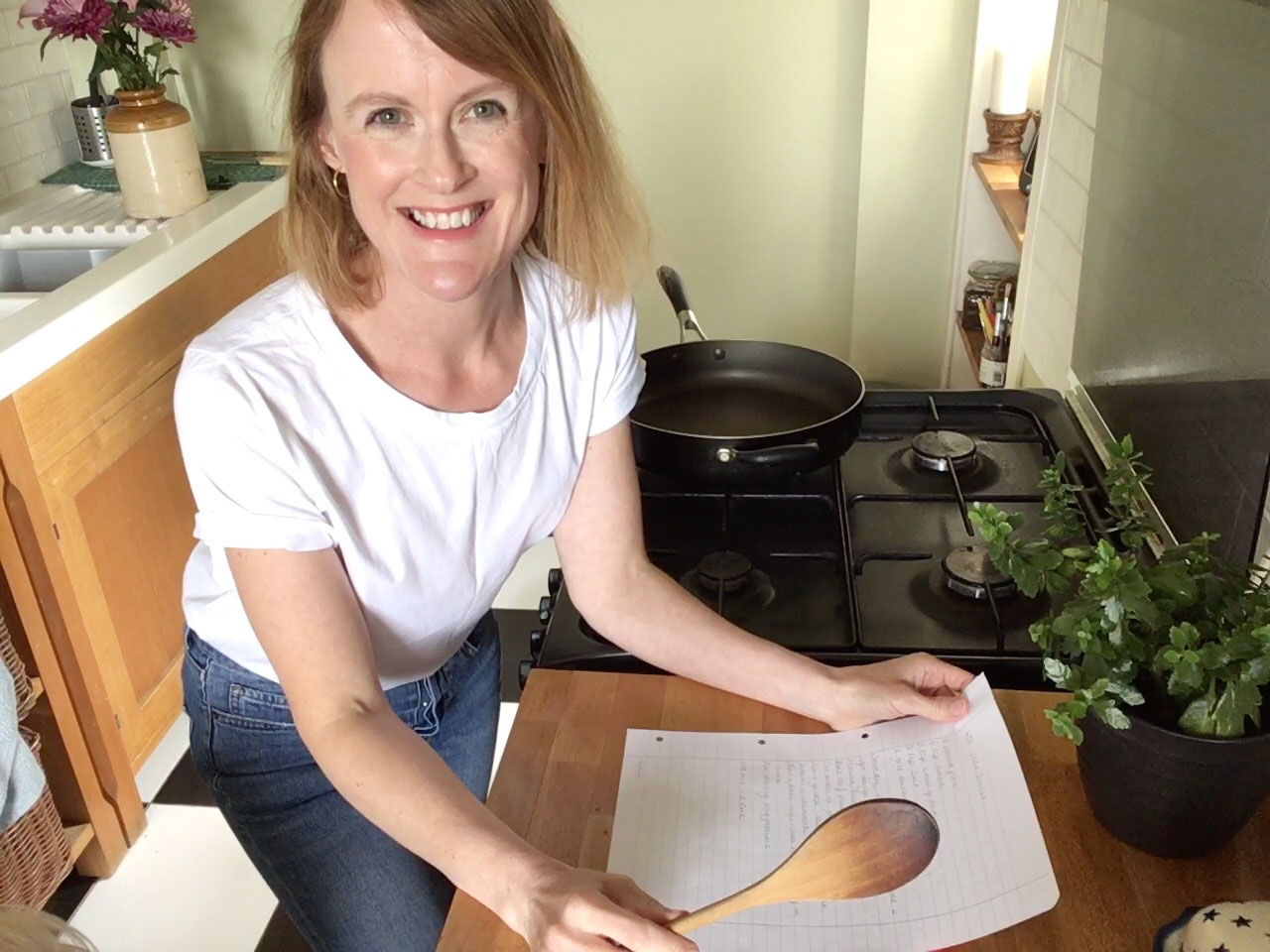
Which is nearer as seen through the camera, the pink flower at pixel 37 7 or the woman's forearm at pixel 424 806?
the woman's forearm at pixel 424 806

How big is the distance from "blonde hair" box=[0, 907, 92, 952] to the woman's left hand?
0.56m

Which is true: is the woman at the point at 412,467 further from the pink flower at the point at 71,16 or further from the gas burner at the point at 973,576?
the pink flower at the point at 71,16

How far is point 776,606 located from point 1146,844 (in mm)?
407

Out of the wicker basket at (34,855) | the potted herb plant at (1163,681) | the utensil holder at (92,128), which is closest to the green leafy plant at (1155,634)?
the potted herb plant at (1163,681)

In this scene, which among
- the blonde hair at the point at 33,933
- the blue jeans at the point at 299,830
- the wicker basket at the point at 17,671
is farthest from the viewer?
the wicker basket at the point at 17,671

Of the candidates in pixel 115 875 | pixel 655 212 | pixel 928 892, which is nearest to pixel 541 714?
pixel 928 892

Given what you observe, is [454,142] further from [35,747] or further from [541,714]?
[35,747]

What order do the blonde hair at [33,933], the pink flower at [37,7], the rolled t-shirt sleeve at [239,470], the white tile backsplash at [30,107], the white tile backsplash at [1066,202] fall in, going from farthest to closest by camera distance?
the white tile backsplash at [30,107]
the pink flower at [37,7]
the white tile backsplash at [1066,202]
the rolled t-shirt sleeve at [239,470]
the blonde hair at [33,933]

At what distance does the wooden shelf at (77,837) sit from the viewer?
1.71 meters

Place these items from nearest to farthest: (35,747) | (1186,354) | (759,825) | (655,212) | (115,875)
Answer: (759,825) < (1186,354) < (35,747) < (115,875) < (655,212)

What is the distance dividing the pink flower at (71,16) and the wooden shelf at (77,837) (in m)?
1.33

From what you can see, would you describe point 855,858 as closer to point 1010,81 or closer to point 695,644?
point 695,644

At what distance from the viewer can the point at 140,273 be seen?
1.82m

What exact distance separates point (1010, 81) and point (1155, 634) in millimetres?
1407
